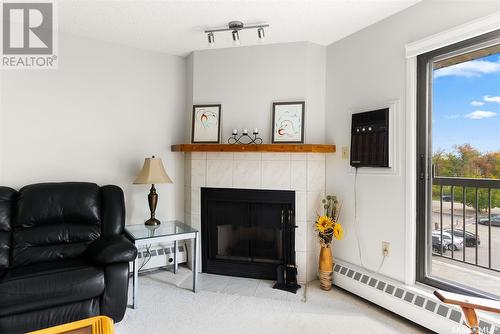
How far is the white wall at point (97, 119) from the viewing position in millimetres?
2617

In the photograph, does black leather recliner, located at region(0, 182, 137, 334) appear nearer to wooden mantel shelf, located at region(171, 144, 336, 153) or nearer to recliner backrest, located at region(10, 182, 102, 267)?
recliner backrest, located at region(10, 182, 102, 267)

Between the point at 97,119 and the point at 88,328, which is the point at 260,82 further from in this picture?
the point at 88,328

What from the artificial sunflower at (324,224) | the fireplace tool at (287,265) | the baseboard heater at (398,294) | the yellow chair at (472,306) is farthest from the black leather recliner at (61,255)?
the yellow chair at (472,306)

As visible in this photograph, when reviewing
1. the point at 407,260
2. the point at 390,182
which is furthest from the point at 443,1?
the point at 407,260

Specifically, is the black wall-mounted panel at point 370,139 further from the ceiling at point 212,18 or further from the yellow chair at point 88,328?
the yellow chair at point 88,328

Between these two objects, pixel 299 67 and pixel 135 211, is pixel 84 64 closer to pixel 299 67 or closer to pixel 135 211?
pixel 135 211

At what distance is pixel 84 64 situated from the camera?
288 centimetres

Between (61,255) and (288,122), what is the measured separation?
2.38 meters

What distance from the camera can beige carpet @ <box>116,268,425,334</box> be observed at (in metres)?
2.10

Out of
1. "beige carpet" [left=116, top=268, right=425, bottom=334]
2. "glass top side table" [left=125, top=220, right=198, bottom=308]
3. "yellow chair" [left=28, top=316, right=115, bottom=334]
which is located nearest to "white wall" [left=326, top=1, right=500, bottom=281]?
"beige carpet" [left=116, top=268, right=425, bottom=334]

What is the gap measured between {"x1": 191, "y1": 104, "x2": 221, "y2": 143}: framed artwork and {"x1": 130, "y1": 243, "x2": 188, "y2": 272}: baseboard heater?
1260 millimetres

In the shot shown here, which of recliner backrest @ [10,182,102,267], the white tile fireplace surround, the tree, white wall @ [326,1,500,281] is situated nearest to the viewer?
the tree

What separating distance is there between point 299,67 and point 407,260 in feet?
6.68

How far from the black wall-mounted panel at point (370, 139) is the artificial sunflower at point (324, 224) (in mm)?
579
